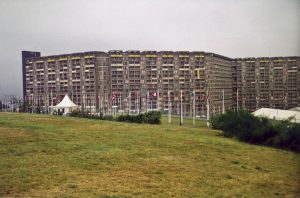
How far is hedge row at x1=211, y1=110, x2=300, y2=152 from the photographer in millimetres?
22461

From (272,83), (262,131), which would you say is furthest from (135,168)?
(272,83)

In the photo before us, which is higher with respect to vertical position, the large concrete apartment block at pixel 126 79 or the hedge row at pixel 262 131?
the large concrete apartment block at pixel 126 79

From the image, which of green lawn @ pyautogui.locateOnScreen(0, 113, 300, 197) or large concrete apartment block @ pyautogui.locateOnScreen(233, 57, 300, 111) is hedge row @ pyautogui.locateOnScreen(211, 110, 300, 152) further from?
large concrete apartment block @ pyautogui.locateOnScreen(233, 57, 300, 111)

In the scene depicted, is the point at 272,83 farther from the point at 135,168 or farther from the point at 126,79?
the point at 135,168

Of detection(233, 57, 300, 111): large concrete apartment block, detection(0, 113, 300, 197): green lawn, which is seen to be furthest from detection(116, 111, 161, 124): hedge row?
detection(233, 57, 300, 111): large concrete apartment block

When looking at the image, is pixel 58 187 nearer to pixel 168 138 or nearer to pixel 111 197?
pixel 111 197

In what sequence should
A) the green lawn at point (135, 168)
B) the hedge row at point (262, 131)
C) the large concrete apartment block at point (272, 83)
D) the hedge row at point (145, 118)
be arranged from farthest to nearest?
the large concrete apartment block at point (272, 83)
the hedge row at point (145, 118)
the hedge row at point (262, 131)
the green lawn at point (135, 168)

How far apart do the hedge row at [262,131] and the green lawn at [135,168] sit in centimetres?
237

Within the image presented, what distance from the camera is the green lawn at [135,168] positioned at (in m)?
10.8

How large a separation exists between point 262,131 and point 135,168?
45.5 feet

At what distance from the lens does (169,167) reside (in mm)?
13984

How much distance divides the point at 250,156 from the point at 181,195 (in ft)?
29.4

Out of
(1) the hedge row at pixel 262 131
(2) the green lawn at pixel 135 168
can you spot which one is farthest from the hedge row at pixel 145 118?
(2) the green lawn at pixel 135 168

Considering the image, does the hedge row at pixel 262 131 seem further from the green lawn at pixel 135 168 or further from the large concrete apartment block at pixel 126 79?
the large concrete apartment block at pixel 126 79
